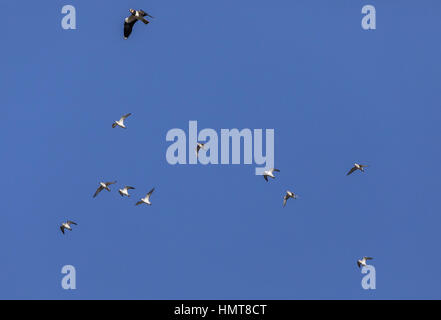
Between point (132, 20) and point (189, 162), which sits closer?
point (132, 20)

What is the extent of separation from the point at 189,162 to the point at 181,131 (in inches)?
101

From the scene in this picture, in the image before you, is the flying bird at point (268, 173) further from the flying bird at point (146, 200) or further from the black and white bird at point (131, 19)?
the black and white bird at point (131, 19)

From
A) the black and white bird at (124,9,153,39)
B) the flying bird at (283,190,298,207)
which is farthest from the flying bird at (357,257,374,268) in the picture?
the black and white bird at (124,9,153,39)

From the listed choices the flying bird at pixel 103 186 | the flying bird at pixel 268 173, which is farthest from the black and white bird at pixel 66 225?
the flying bird at pixel 268 173

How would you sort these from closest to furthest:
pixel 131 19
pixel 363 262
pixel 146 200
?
1. pixel 131 19
2. pixel 146 200
3. pixel 363 262

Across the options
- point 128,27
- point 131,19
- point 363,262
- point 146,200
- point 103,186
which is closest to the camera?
point 131,19

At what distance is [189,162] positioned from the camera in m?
62.0

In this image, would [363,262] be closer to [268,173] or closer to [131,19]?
[268,173]

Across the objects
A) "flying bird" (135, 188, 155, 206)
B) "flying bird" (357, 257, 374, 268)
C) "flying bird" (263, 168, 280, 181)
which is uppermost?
"flying bird" (263, 168, 280, 181)

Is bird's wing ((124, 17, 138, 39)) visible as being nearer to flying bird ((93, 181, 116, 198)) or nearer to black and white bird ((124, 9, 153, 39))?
black and white bird ((124, 9, 153, 39))

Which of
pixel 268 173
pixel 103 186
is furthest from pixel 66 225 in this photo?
pixel 268 173

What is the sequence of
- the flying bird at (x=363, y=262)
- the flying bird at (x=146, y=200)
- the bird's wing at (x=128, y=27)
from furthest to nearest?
the flying bird at (x=363, y=262)
the flying bird at (x=146, y=200)
the bird's wing at (x=128, y=27)
